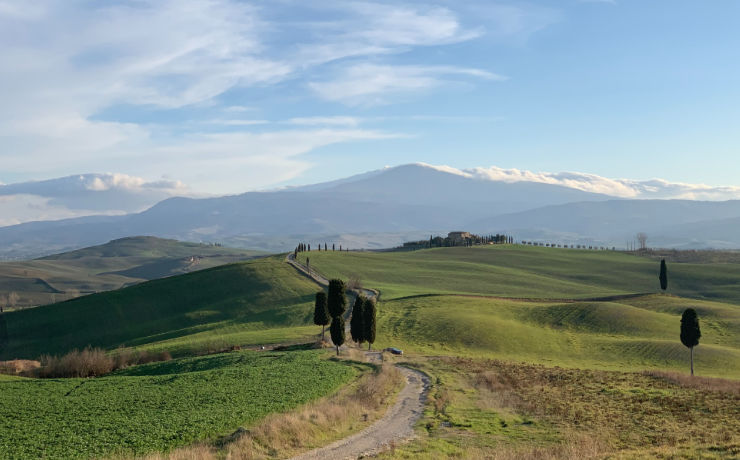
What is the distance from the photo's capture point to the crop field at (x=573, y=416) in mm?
25938

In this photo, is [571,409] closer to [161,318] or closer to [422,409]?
[422,409]

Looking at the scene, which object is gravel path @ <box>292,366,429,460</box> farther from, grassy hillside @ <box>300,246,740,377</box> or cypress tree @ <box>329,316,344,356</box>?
grassy hillside @ <box>300,246,740,377</box>

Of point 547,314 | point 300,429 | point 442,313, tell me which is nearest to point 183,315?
point 442,313

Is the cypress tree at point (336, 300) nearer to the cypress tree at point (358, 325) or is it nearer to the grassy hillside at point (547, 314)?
the cypress tree at point (358, 325)

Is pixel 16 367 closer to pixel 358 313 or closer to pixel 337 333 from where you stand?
pixel 337 333

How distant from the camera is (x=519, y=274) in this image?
141750mm

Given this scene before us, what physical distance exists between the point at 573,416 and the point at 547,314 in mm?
51994

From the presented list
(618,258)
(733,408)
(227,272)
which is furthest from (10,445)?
(618,258)

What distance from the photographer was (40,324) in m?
100

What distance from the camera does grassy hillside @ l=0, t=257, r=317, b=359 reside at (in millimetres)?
81500

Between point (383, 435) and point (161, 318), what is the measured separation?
3115 inches

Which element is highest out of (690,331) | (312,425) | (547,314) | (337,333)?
(312,425)

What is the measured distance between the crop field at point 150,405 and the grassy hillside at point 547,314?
75.8 feet

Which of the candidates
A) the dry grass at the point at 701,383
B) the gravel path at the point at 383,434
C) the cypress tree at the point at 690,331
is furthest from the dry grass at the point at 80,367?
the cypress tree at the point at 690,331
